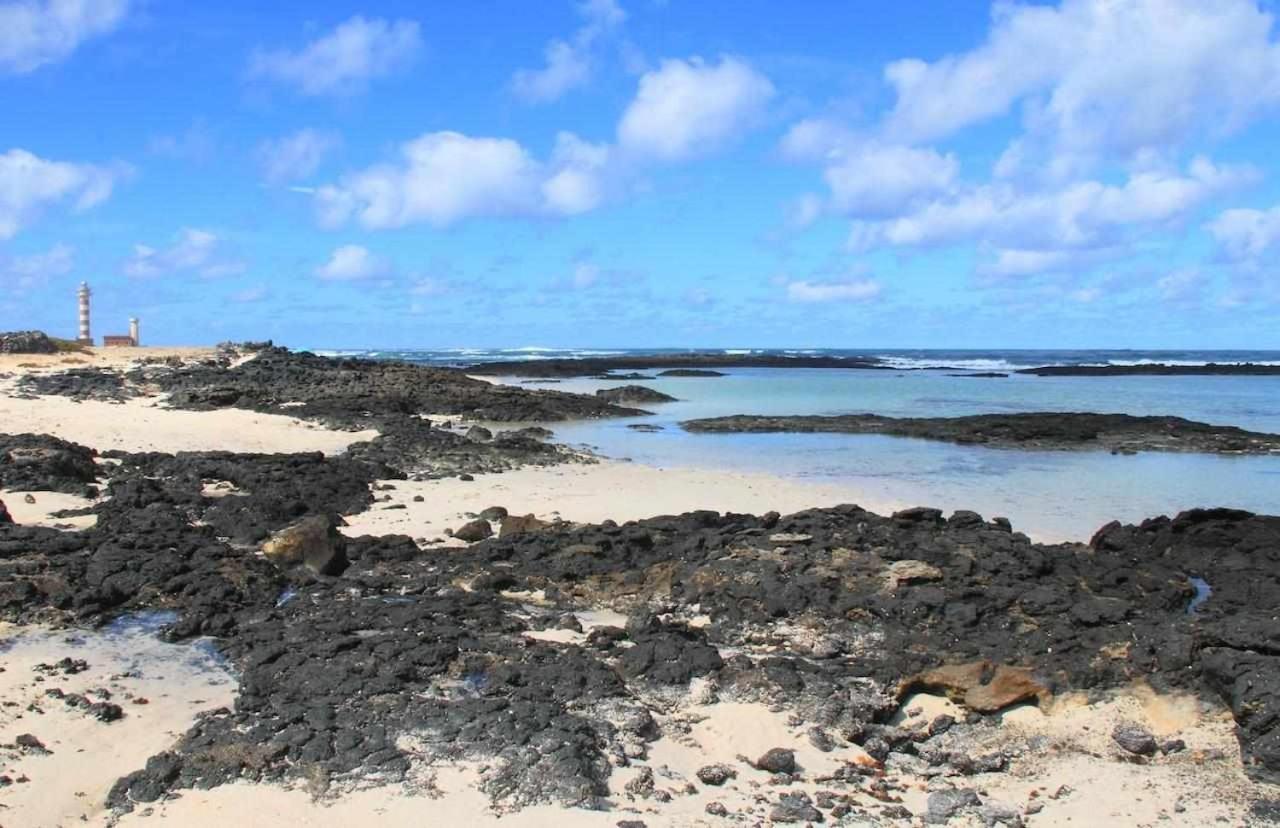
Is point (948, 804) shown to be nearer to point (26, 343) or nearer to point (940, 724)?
point (940, 724)

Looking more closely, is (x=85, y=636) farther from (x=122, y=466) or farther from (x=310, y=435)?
(x=310, y=435)

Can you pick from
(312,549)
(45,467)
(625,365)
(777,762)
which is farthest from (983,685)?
(625,365)

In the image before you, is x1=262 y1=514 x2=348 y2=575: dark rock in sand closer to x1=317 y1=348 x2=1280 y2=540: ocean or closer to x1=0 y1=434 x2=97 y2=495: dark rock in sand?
x1=0 y1=434 x2=97 y2=495: dark rock in sand

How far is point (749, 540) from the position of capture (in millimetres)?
9242

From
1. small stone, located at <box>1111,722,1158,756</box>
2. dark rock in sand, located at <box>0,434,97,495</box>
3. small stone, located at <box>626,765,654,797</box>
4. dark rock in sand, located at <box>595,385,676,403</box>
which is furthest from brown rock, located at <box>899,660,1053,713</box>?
dark rock in sand, located at <box>595,385,676,403</box>

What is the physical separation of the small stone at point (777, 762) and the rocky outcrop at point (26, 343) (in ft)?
105

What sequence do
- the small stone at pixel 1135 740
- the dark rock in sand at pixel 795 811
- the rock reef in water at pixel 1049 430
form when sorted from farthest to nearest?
the rock reef in water at pixel 1049 430
the small stone at pixel 1135 740
the dark rock in sand at pixel 795 811

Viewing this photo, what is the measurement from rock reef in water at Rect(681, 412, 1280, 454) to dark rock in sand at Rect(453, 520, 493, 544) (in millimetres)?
15958

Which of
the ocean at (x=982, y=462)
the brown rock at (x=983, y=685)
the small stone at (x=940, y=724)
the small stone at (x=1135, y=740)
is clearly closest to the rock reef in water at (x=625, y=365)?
the ocean at (x=982, y=462)

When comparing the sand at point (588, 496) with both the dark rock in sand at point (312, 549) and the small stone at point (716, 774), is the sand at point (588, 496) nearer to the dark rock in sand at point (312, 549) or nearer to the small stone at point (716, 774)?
the dark rock in sand at point (312, 549)

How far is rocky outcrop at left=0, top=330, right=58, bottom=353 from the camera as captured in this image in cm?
3083

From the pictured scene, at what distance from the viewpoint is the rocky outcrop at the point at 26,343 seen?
30.8 meters

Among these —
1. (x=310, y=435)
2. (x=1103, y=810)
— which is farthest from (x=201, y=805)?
(x=310, y=435)

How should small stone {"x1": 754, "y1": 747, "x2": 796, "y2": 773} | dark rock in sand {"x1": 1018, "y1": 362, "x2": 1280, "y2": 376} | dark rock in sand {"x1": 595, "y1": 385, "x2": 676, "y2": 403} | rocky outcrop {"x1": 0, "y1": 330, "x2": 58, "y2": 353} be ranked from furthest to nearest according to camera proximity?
dark rock in sand {"x1": 1018, "y1": 362, "x2": 1280, "y2": 376}, dark rock in sand {"x1": 595, "y1": 385, "x2": 676, "y2": 403}, rocky outcrop {"x1": 0, "y1": 330, "x2": 58, "y2": 353}, small stone {"x1": 754, "y1": 747, "x2": 796, "y2": 773}
